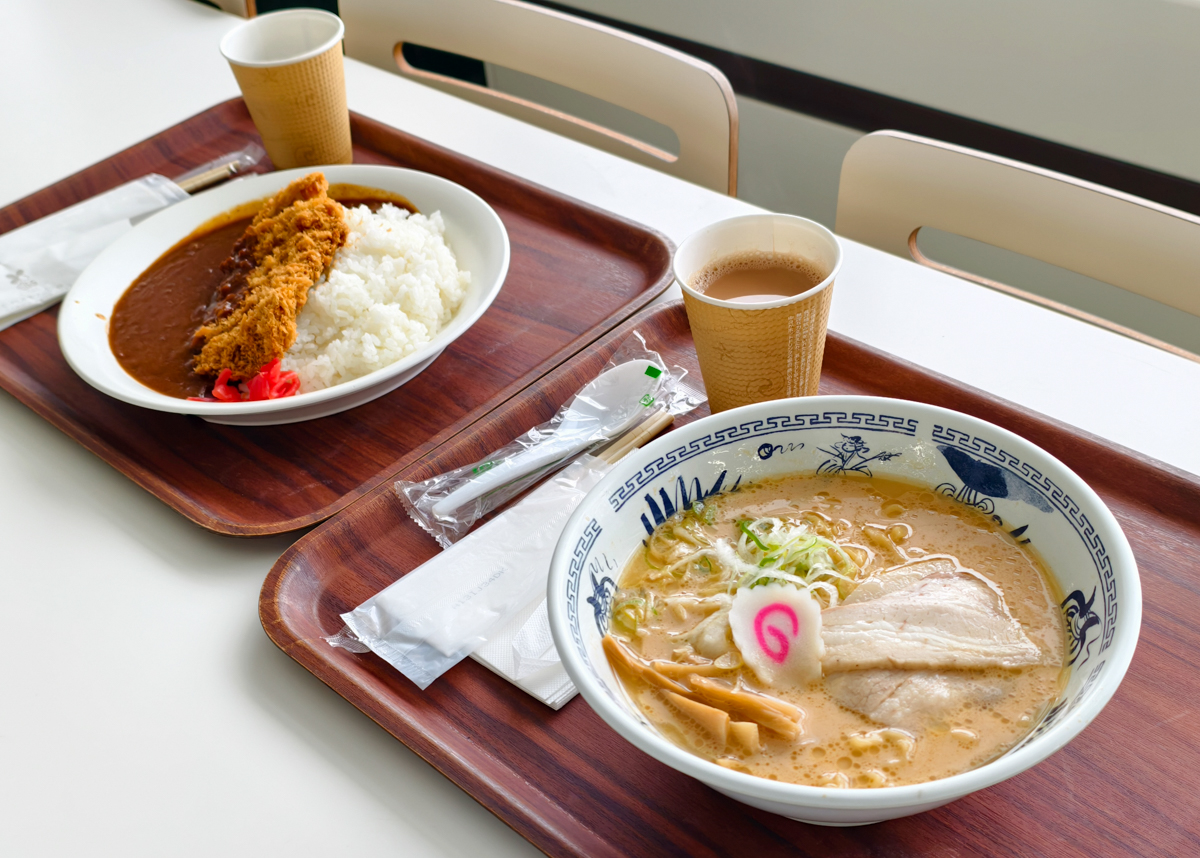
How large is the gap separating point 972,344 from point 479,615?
750 mm

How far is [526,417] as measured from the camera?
119cm

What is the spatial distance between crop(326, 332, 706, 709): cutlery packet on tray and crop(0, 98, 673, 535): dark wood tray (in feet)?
0.45

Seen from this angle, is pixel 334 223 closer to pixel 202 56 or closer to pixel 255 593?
pixel 255 593

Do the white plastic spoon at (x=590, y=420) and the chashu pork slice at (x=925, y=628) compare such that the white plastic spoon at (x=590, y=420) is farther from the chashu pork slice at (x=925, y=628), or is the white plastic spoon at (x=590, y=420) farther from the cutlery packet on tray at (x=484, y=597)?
the chashu pork slice at (x=925, y=628)

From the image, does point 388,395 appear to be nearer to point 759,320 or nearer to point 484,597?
point 484,597

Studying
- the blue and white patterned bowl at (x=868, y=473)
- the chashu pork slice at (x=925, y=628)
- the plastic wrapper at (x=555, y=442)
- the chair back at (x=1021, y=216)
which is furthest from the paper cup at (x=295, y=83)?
the chashu pork slice at (x=925, y=628)

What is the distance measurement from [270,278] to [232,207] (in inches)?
13.0

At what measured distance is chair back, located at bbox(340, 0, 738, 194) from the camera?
5.79 feet

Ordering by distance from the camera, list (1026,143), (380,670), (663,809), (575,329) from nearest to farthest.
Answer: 1. (663,809)
2. (380,670)
3. (575,329)
4. (1026,143)

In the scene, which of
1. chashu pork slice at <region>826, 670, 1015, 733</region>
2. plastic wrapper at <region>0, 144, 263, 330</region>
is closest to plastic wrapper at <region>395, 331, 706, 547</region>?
chashu pork slice at <region>826, 670, 1015, 733</region>

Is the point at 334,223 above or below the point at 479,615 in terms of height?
above

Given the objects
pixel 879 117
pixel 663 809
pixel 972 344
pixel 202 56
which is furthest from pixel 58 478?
pixel 879 117

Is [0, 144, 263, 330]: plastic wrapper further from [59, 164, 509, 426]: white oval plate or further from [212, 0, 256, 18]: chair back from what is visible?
[212, 0, 256, 18]: chair back

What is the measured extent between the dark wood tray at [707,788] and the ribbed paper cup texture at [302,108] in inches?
32.7
